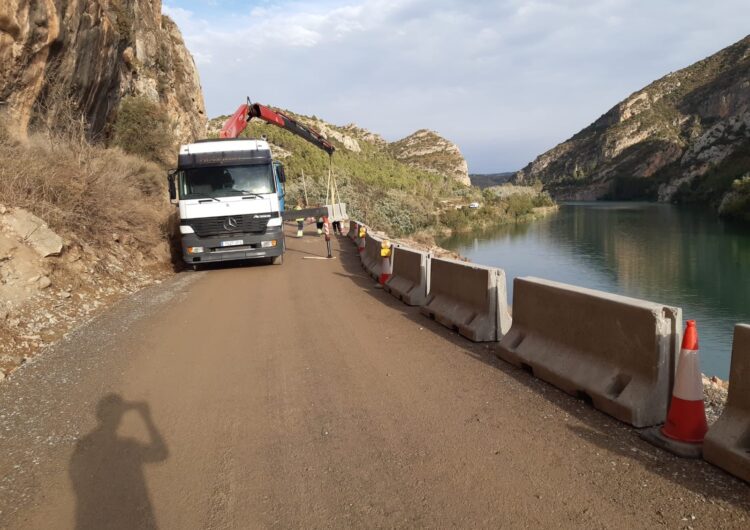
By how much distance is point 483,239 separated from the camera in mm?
54562

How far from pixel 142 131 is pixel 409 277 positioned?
1932 cm

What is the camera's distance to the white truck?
13.8 m

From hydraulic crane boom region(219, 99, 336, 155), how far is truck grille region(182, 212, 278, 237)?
28.2 ft

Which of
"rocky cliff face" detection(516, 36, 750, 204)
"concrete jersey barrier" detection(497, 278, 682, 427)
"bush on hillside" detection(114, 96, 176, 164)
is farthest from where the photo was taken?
"rocky cliff face" detection(516, 36, 750, 204)

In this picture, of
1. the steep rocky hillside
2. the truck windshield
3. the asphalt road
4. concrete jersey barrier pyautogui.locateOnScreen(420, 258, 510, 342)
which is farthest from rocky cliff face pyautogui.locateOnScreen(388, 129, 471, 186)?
the asphalt road

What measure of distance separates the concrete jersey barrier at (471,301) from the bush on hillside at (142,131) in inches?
799

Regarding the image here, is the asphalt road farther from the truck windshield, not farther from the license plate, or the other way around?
the truck windshield

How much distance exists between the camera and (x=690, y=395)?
3869 mm

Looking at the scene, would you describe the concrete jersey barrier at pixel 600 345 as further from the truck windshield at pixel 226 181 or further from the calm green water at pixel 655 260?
the calm green water at pixel 655 260

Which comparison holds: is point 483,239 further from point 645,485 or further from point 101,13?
point 645,485

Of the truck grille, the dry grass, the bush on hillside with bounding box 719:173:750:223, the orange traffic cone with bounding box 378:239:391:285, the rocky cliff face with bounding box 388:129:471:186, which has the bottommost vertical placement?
the bush on hillside with bounding box 719:173:750:223

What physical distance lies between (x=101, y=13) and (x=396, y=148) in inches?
5246

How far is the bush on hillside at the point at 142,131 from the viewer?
24.6 metres

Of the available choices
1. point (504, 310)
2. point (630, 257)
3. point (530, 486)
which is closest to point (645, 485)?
point (530, 486)
